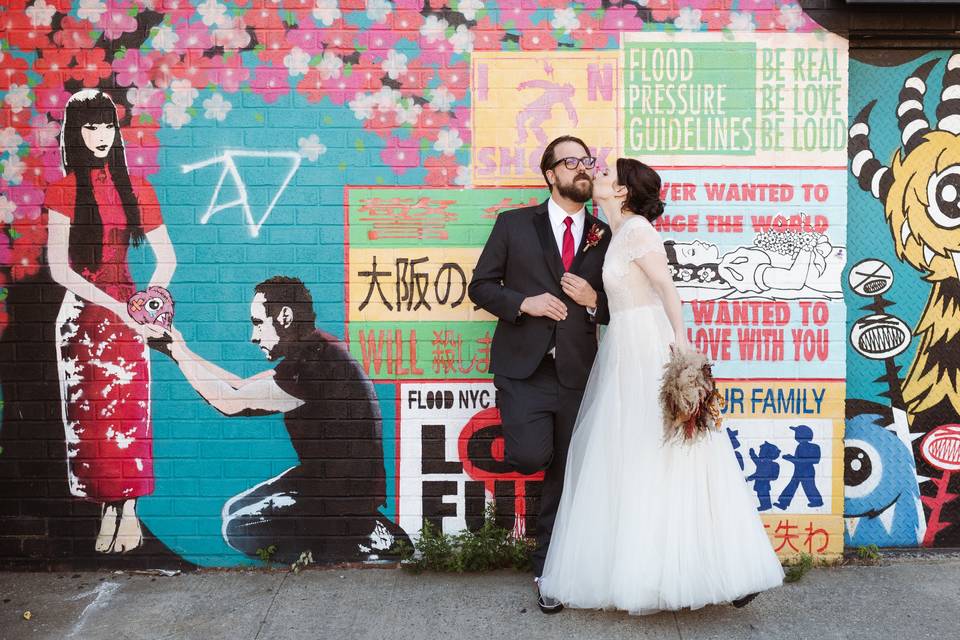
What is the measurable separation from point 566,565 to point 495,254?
162 centimetres

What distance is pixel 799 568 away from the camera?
4301 millimetres

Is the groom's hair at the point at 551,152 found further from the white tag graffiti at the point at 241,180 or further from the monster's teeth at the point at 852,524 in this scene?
the monster's teeth at the point at 852,524

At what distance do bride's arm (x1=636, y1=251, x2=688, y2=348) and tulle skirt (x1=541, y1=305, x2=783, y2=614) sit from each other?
18 cm

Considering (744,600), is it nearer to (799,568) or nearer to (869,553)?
(799,568)

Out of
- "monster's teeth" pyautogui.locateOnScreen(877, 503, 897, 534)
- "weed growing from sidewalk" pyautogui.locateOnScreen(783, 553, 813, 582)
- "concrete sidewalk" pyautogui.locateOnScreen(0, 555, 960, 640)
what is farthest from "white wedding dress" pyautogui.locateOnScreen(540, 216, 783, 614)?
"monster's teeth" pyautogui.locateOnScreen(877, 503, 897, 534)

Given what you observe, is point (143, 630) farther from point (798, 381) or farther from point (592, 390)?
point (798, 381)

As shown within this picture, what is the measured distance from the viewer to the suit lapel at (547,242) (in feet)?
13.3

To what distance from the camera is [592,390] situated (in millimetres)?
3994

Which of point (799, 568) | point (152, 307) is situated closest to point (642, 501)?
point (799, 568)

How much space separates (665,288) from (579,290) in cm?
48

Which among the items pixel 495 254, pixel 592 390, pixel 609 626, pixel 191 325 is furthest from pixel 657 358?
pixel 191 325

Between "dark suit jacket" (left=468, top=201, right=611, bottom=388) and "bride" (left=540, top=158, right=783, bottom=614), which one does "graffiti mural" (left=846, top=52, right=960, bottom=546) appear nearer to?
"bride" (left=540, top=158, right=783, bottom=614)

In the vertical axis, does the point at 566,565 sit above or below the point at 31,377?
below

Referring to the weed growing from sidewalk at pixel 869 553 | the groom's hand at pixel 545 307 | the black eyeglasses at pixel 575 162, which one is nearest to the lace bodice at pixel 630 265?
the groom's hand at pixel 545 307
